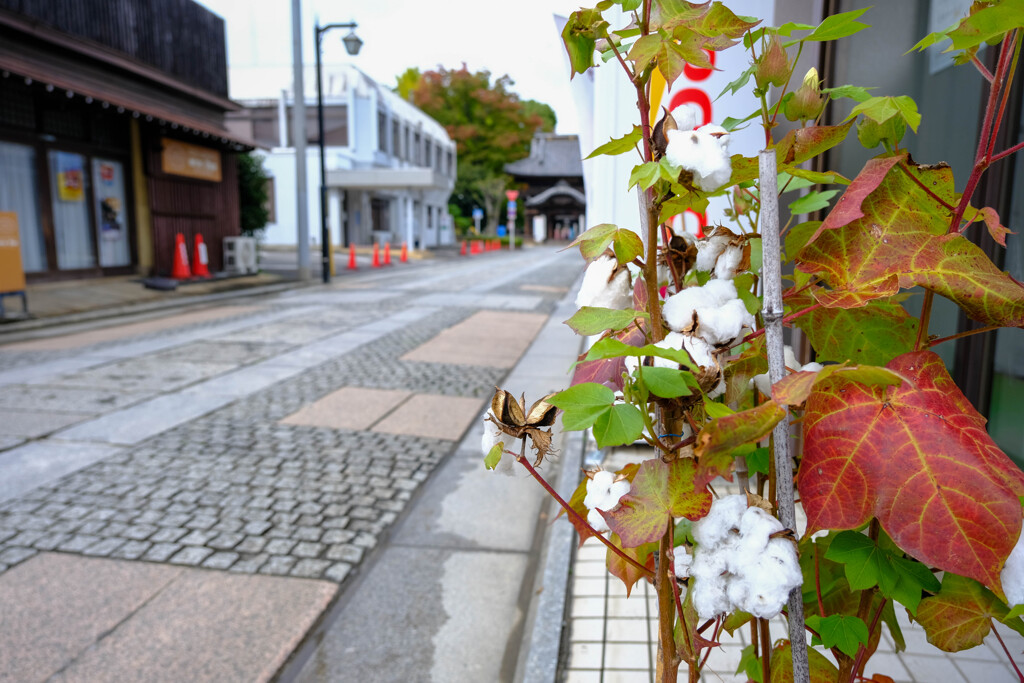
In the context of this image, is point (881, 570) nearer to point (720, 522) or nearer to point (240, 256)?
point (720, 522)

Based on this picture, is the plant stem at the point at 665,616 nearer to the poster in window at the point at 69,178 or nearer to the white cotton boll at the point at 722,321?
the white cotton boll at the point at 722,321

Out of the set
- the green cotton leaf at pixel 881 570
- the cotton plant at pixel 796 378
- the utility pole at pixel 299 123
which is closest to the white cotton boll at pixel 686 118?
the cotton plant at pixel 796 378

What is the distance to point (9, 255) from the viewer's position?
363 inches

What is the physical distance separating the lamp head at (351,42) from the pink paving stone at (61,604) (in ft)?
55.4

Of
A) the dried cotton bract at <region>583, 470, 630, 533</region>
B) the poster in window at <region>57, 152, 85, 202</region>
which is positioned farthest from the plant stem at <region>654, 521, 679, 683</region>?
the poster in window at <region>57, 152, 85, 202</region>

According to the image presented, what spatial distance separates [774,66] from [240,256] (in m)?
17.6

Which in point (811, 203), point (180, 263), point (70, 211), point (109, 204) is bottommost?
point (180, 263)

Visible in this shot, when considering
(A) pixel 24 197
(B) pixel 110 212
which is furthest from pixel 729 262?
(B) pixel 110 212

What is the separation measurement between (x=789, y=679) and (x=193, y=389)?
19.9 ft

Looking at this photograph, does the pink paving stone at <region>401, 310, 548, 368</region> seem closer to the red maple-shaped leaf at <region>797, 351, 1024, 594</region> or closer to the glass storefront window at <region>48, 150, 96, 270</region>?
the red maple-shaped leaf at <region>797, 351, 1024, 594</region>

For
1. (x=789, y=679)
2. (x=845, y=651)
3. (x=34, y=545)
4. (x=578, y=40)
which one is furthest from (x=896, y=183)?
(x=34, y=545)

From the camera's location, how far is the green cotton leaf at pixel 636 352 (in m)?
0.75

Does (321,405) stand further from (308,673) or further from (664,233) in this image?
(664,233)

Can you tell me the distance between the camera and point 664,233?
1.02 m
